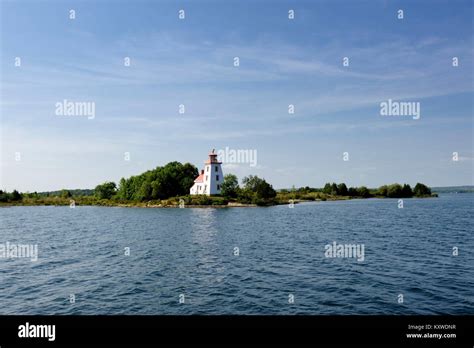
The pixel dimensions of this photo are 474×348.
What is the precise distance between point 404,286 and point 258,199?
9967 cm

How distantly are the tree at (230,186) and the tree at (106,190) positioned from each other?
7034 cm

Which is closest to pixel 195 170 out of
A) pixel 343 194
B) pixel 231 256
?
pixel 343 194

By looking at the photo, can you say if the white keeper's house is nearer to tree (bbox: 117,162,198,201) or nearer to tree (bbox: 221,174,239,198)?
tree (bbox: 221,174,239,198)

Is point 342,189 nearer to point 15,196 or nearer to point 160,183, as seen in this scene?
point 160,183

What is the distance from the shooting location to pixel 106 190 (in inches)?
6555

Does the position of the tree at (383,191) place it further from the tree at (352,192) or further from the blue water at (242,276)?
the blue water at (242,276)

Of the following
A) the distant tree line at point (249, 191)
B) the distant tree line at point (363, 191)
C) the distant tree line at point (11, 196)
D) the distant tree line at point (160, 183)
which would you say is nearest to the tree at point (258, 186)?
the distant tree line at point (249, 191)

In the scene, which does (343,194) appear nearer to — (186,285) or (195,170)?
(195,170)

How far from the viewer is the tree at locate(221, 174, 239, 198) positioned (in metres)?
124
